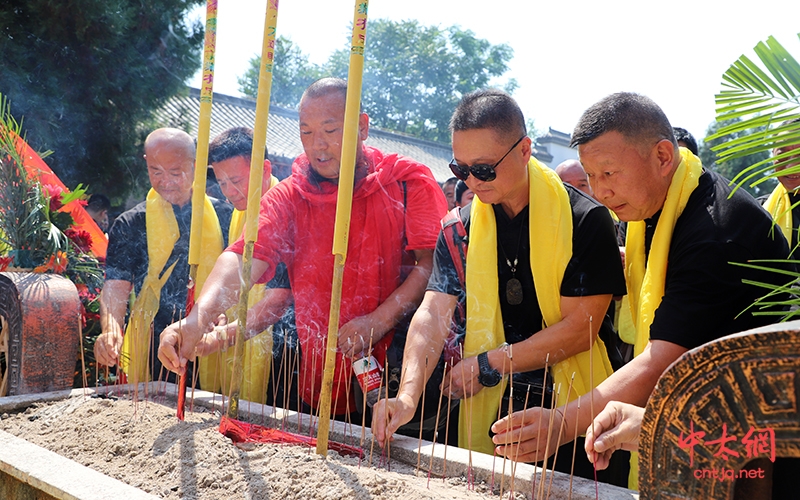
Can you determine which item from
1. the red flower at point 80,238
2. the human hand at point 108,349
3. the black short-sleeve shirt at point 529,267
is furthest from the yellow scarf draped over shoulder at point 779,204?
the red flower at point 80,238

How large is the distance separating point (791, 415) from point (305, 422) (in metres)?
2.37

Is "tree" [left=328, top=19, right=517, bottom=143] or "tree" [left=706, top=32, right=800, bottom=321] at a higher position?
"tree" [left=328, top=19, right=517, bottom=143]

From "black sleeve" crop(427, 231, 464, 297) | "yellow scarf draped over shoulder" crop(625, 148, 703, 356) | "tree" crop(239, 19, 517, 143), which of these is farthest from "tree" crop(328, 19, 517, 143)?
"yellow scarf draped over shoulder" crop(625, 148, 703, 356)

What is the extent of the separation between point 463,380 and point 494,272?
0.47 meters

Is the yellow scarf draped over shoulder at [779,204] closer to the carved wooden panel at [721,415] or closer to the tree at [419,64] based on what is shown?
the carved wooden panel at [721,415]

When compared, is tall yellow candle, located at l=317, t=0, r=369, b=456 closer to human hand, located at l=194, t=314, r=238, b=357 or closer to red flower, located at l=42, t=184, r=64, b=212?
human hand, located at l=194, t=314, r=238, b=357

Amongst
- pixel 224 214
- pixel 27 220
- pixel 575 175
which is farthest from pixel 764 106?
pixel 27 220

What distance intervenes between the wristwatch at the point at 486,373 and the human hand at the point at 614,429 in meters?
0.94

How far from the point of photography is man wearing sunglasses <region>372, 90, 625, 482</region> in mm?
2689

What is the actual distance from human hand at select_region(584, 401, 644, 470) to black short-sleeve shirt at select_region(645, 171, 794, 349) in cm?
40

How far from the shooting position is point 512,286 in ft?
9.53

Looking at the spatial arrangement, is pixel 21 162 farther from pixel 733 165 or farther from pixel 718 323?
pixel 733 165

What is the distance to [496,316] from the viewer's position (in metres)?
2.87

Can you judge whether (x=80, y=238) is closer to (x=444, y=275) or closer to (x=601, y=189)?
(x=444, y=275)
